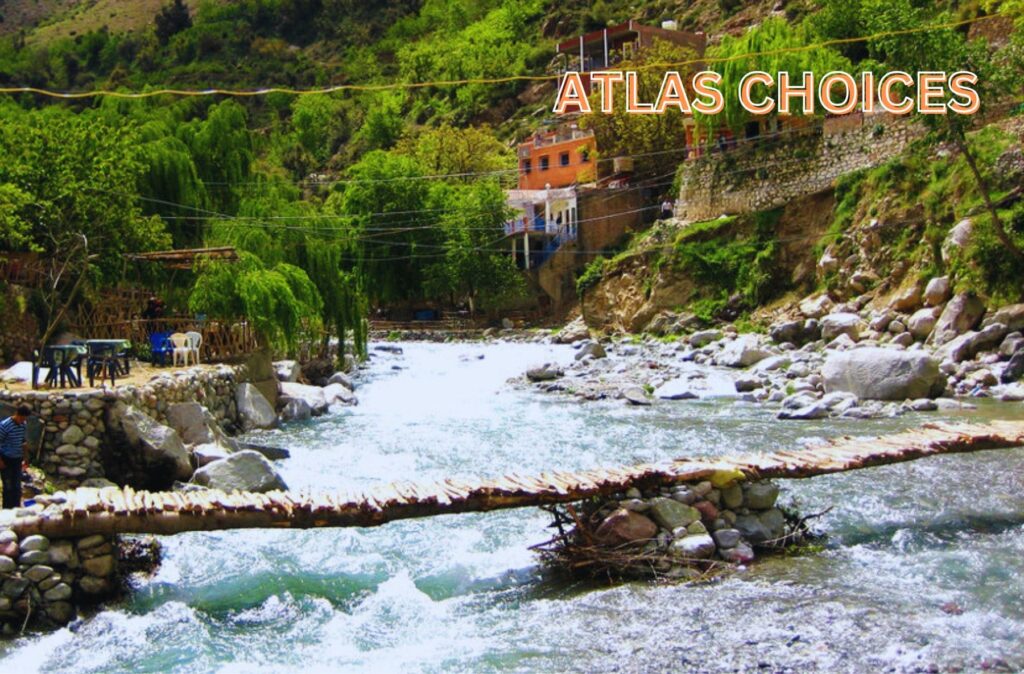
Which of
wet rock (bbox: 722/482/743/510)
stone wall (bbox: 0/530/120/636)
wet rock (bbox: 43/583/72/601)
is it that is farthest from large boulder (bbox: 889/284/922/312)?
wet rock (bbox: 43/583/72/601)

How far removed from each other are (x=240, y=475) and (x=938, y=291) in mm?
18109

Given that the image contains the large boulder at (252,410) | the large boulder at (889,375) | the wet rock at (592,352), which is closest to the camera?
the large boulder at (252,410)

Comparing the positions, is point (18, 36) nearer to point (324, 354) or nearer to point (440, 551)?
point (324, 354)

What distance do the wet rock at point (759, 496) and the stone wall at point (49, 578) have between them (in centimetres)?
586

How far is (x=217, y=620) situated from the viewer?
8625mm

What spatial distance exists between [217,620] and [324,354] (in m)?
19.2

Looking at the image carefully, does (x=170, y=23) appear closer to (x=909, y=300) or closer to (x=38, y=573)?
(x=909, y=300)

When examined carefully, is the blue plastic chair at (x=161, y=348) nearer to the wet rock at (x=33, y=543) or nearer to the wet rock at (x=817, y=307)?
the wet rock at (x=33, y=543)

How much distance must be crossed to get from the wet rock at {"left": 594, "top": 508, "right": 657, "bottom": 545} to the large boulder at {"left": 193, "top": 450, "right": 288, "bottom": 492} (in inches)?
183

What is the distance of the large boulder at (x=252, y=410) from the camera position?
60.9 ft

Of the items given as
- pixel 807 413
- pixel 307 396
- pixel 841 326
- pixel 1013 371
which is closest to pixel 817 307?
pixel 841 326

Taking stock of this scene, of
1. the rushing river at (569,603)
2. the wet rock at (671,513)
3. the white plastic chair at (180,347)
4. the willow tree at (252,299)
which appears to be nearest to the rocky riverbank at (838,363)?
the rushing river at (569,603)

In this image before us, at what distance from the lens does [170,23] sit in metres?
127

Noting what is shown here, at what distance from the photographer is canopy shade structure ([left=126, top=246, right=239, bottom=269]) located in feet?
65.7
